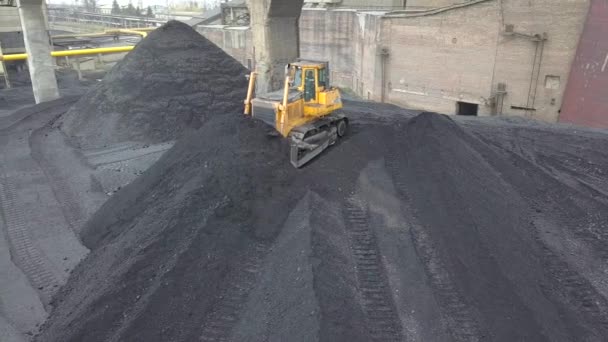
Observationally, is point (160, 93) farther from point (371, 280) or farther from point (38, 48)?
point (371, 280)

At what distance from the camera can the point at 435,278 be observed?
6.66m

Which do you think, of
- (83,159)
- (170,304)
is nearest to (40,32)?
(83,159)

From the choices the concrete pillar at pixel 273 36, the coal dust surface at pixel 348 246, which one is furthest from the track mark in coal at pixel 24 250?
the concrete pillar at pixel 273 36

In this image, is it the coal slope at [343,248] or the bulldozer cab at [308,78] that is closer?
the coal slope at [343,248]

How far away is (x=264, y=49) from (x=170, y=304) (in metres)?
9.78

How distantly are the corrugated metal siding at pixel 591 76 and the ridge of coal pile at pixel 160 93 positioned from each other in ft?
37.6

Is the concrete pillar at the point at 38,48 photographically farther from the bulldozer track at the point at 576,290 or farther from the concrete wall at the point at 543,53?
the bulldozer track at the point at 576,290

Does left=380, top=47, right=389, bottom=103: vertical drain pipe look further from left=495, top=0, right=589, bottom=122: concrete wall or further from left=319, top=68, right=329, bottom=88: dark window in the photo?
left=319, top=68, right=329, bottom=88: dark window

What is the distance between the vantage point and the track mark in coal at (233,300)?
19.2 feet

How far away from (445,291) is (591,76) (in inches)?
487

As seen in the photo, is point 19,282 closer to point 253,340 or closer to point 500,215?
point 253,340

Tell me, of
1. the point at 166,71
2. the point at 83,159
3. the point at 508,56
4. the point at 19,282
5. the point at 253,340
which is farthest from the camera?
the point at 508,56

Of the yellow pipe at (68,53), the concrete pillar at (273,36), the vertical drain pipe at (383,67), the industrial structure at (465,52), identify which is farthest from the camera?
the yellow pipe at (68,53)

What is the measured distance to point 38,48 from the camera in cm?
1838
